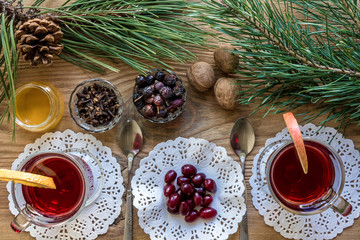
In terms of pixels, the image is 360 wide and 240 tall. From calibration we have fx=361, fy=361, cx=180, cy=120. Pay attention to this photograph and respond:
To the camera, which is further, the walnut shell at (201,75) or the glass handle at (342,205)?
Answer: the walnut shell at (201,75)

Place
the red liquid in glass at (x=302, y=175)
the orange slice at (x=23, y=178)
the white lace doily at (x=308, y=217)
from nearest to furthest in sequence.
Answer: the orange slice at (x=23, y=178)
the red liquid in glass at (x=302, y=175)
the white lace doily at (x=308, y=217)

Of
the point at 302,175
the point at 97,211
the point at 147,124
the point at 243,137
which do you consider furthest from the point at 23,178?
the point at 302,175

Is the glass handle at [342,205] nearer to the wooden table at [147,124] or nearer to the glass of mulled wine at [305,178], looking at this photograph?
the glass of mulled wine at [305,178]

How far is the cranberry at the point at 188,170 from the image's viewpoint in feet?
3.48

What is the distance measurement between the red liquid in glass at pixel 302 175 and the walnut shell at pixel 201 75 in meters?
0.28

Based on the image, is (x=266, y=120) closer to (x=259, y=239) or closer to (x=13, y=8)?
(x=259, y=239)

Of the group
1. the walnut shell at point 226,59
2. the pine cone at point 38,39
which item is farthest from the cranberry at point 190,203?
the pine cone at point 38,39

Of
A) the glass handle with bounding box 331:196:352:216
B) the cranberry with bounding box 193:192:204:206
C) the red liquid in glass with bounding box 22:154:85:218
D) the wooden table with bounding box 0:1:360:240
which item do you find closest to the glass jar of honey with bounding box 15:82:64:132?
the wooden table with bounding box 0:1:360:240

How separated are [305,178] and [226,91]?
32 cm

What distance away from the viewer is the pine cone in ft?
3.00

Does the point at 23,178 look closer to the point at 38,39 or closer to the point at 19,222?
the point at 19,222

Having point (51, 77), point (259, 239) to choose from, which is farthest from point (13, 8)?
point (259, 239)

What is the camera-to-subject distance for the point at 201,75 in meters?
1.04

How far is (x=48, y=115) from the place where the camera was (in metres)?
1.08
